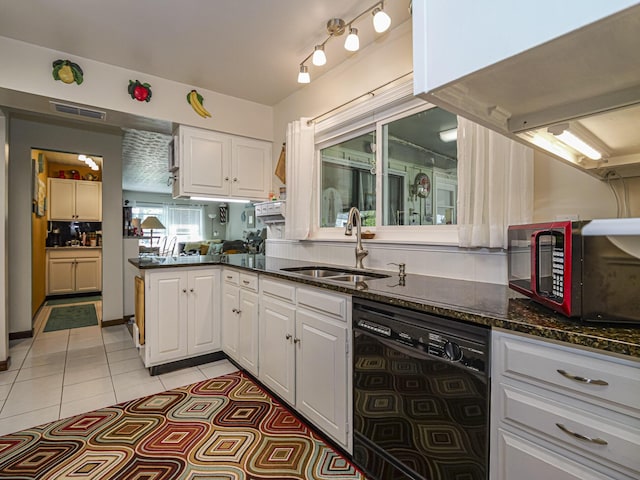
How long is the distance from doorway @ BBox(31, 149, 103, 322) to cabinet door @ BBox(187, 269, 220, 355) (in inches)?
166

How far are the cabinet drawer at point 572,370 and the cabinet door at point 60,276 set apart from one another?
7.26 meters

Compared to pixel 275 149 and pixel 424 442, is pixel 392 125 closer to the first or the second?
pixel 275 149

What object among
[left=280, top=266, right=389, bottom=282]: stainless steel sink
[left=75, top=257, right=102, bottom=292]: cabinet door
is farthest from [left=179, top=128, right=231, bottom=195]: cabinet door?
[left=75, top=257, right=102, bottom=292]: cabinet door

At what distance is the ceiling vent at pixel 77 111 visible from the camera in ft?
8.30

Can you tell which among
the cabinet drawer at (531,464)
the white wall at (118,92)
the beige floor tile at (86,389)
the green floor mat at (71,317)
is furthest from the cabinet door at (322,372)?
the green floor mat at (71,317)

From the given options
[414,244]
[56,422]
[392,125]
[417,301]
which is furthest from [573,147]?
[56,422]

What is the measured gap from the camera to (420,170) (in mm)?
2242

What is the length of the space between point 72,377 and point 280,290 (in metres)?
2.04

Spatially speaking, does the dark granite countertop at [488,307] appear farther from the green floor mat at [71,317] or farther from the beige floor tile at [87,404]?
the green floor mat at [71,317]

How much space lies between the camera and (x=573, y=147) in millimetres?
1094

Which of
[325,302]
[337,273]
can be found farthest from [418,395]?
[337,273]

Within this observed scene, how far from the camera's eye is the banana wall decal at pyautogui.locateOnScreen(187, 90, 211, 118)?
3.04 m

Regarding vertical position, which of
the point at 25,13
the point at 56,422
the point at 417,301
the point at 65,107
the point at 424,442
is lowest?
the point at 56,422

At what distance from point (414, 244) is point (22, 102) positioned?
3.14 m
